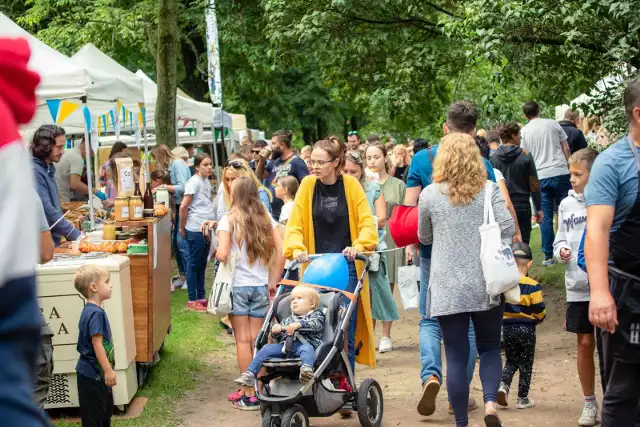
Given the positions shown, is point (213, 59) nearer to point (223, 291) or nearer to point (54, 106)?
point (54, 106)

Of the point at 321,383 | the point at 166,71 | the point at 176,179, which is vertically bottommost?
the point at 321,383

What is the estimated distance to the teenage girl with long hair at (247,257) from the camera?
8.41m

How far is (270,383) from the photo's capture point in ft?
22.9

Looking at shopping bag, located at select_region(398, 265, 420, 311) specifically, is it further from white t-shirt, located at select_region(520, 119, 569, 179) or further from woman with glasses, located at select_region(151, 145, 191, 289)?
woman with glasses, located at select_region(151, 145, 191, 289)

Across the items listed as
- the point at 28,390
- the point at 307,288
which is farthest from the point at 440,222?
the point at 28,390

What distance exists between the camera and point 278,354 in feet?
22.7

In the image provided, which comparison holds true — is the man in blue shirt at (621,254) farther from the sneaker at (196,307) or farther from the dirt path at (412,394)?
the sneaker at (196,307)

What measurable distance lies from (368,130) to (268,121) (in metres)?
12.7

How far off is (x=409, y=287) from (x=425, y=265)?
1.66 metres

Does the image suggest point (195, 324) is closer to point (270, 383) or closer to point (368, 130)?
point (270, 383)

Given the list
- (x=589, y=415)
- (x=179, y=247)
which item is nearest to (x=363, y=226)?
(x=589, y=415)

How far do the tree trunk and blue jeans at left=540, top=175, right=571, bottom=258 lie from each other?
21.7 ft

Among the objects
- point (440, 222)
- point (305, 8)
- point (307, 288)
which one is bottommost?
point (307, 288)

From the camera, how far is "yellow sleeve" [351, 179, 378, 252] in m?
7.59
